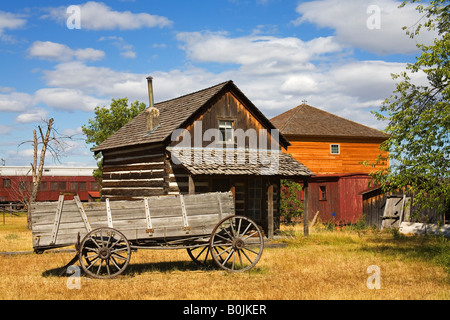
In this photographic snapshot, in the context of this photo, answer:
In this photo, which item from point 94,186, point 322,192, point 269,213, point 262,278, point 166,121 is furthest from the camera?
point 94,186

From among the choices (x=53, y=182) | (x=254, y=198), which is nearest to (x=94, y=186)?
(x=53, y=182)

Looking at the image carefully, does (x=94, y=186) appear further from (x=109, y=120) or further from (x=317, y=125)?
(x=317, y=125)

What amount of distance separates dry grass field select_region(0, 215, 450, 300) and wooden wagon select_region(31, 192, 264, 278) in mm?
643

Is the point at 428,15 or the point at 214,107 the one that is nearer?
the point at 428,15

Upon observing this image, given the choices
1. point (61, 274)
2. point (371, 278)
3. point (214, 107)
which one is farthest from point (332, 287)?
point (214, 107)

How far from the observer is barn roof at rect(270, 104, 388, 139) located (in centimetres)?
3566

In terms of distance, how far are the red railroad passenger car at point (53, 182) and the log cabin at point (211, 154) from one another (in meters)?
23.5

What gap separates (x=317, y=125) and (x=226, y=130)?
16.9 metres

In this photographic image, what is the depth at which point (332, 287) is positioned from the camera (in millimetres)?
9617

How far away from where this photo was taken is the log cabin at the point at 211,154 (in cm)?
1959

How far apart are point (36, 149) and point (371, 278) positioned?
2193cm

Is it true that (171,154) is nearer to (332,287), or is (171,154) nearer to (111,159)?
(111,159)

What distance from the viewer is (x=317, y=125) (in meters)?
36.9

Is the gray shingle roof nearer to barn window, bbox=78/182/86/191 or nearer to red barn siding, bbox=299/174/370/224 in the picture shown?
red barn siding, bbox=299/174/370/224
